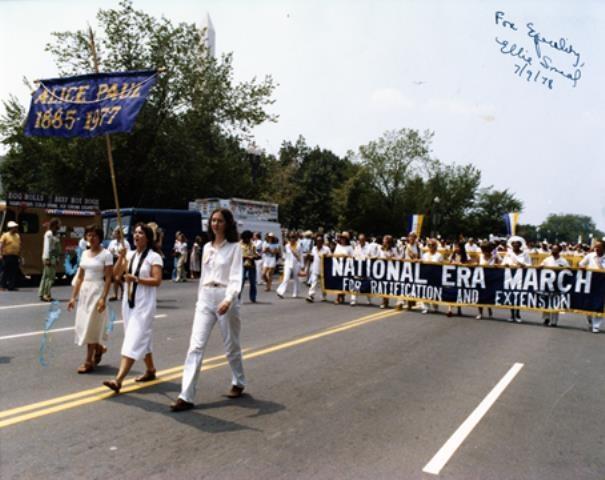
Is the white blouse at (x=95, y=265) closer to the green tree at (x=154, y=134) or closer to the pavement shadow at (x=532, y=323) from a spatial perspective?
the pavement shadow at (x=532, y=323)

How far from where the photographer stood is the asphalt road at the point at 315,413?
4340 millimetres

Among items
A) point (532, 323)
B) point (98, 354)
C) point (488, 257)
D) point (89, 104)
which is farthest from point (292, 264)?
point (98, 354)

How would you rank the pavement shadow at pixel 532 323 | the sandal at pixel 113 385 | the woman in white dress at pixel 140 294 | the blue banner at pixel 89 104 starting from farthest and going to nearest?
1. the pavement shadow at pixel 532 323
2. the blue banner at pixel 89 104
3. the woman in white dress at pixel 140 294
4. the sandal at pixel 113 385

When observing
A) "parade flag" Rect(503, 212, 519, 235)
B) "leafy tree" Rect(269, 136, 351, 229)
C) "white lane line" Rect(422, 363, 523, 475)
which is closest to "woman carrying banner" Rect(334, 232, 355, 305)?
"white lane line" Rect(422, 363, 523, 475)

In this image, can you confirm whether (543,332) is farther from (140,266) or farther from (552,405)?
(140,266)

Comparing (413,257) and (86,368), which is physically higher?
(413,257)

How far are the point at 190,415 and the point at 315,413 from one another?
114 centimetres

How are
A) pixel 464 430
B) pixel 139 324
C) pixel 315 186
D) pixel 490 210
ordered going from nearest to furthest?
pixel 464 430
pixel 139 324
pixel 315 186
pixel 490 210

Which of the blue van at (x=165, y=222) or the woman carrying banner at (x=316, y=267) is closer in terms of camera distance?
the woman carrying banner at (x=316, y=267)

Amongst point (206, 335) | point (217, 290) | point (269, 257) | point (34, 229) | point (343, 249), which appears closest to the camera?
point (206, 335)

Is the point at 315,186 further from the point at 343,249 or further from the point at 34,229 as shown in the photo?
the point at 343,249

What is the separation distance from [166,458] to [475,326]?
9.31m

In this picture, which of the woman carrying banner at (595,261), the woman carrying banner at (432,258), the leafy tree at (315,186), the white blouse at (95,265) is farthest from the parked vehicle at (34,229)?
the leafy tree at (315,186)

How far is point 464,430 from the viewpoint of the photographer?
5301 mm
